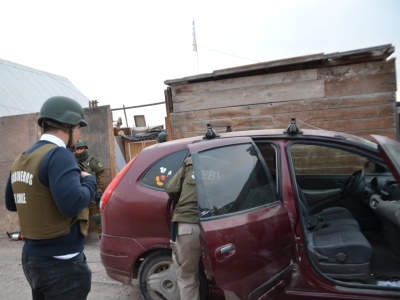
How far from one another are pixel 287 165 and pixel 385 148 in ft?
2.27

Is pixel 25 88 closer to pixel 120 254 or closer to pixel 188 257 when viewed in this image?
pixel 120 254

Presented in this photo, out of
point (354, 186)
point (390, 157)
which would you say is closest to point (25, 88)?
point (354, 186)

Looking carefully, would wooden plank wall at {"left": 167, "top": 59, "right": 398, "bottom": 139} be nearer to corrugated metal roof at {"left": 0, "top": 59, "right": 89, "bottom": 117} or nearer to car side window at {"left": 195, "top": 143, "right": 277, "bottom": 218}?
car side window at {"left": 195, "top": 143, "right": 277, "bottom": 218}

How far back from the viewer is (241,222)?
6.97 feet

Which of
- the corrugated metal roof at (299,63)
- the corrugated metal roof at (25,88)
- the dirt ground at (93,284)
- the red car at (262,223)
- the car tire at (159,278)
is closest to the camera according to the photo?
the red car at (262,223)

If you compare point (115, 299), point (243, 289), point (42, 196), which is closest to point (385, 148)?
point (243, 289)

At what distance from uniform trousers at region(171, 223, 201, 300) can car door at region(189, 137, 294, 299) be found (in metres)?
0.28

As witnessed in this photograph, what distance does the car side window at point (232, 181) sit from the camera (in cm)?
215

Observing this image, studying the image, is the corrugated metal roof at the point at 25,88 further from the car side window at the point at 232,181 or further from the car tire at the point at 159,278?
the car side window at the point at 232,181

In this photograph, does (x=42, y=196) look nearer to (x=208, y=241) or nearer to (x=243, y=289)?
(x=208, y=241)

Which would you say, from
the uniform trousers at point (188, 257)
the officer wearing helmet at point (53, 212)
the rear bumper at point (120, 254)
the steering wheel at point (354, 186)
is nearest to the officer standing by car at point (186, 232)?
the uniform trousers at point (188, 257)

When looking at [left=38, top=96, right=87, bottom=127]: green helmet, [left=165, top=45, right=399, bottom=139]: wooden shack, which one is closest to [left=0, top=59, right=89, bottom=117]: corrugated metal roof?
[left=165, top=45, right=399, bottom=139]: wooden shack

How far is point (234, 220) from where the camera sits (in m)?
2.12

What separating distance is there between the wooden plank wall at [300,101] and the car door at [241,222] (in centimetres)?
275
